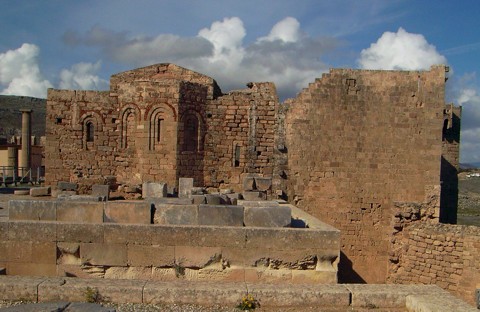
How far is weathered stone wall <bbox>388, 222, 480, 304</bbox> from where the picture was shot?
35.3ft

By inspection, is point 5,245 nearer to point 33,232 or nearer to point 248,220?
point 33,232

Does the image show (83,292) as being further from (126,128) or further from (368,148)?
(368,148)

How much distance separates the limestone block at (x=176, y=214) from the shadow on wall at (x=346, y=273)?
23.4 feet

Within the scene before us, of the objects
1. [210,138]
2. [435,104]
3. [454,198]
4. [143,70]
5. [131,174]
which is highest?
[143,70]

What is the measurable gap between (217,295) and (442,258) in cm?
842

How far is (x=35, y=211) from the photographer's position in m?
6.92

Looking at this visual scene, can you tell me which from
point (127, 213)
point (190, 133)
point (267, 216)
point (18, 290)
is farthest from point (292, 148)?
point (18, 290)

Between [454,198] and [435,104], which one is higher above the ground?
[435,104]

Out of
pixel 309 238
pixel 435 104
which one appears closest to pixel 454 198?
pixel 435 104

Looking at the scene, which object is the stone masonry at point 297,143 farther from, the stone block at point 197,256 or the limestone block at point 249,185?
the stone block at point 197,256

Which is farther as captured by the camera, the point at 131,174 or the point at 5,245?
the point at 131,174

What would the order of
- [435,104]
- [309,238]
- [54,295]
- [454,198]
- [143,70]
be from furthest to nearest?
[454,198]
[143,70]
[435,104]
[309,238]
[54,295]

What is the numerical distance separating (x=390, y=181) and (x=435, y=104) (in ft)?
8.69

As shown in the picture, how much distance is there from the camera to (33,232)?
6.55m
